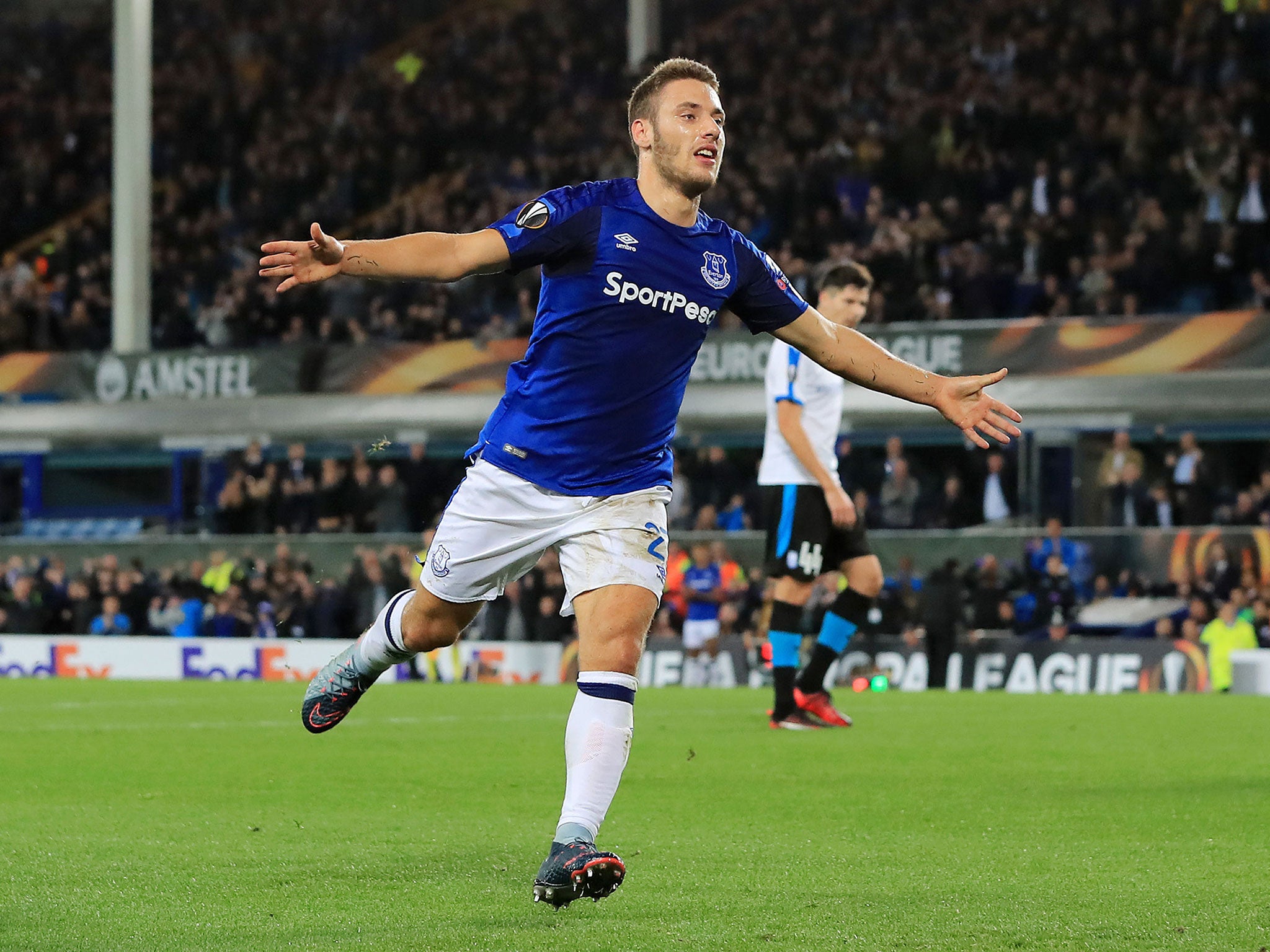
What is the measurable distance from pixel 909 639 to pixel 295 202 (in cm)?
1613

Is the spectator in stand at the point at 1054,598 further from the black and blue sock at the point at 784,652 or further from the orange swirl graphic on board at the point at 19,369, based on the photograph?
the orange swirl graphic on board at the point at 19,369

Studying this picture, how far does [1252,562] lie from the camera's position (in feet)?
56.2

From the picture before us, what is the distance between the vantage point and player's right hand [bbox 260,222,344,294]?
4539mm

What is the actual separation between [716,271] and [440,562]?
1132 millimetres

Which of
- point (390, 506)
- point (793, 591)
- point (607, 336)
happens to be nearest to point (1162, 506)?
point (390, 506)

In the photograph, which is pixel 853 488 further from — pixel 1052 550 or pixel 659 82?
pixel 659 82

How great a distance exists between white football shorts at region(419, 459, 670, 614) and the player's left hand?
32.5 inches

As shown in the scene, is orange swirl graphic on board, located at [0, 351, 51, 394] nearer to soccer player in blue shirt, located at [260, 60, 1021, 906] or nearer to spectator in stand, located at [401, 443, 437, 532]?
spectator in stand, located at [401, 443, 437, 532]

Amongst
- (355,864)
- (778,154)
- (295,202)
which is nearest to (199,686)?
(355,864)

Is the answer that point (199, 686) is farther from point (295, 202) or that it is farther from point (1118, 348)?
point (295, 202)

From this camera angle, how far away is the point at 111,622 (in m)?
21.8

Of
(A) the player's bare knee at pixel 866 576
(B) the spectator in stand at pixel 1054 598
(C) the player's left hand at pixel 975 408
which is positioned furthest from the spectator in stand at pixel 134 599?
(C) the player's left hand at pixel 975 408

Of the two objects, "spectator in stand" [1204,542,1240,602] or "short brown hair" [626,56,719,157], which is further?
"spectator in stand" [1204,542,1240,602]

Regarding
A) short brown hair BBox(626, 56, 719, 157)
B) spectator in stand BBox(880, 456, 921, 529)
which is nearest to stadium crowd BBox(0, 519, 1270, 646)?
spectator in stand BBox(880, 456, 921, 529)
